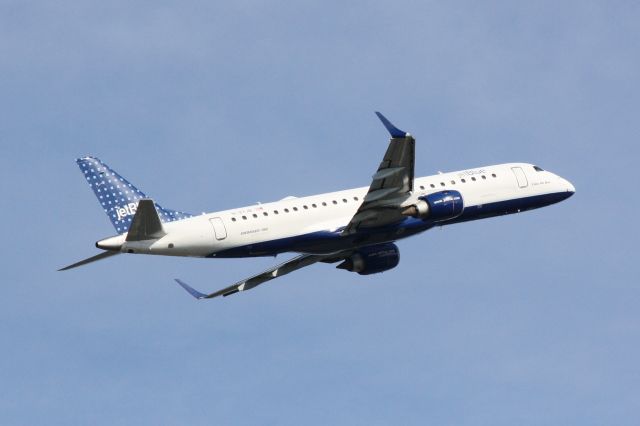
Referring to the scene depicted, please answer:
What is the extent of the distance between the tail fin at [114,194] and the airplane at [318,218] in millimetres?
53

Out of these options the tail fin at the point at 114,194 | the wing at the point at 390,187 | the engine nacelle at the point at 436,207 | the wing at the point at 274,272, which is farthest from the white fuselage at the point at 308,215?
the wing at the point at 274,272

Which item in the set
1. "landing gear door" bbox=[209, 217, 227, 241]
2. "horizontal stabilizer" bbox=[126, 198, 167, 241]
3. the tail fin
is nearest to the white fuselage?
"landing gear door" bbox=[209, 217, 227, 241]

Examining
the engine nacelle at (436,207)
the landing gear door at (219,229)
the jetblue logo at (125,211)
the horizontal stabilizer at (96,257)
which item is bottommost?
the horizontal stabilizer at (96,257)

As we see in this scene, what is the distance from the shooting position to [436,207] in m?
74.9

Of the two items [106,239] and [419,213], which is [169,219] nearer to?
[106,239]

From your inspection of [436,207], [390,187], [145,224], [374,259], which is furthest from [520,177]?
[145,224]

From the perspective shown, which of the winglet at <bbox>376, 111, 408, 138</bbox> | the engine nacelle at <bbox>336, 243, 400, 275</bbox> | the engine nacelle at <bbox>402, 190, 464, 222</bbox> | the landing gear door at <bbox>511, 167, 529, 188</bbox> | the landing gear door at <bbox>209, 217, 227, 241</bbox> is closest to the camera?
the winglet at <bbox>376, 111, 408, 138</bbox>

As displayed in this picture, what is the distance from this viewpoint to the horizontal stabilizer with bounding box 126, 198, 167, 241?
2712 inches

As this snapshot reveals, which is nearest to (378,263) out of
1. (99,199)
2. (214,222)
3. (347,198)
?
(347,198)

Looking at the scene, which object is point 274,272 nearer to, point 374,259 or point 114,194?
point 374,259

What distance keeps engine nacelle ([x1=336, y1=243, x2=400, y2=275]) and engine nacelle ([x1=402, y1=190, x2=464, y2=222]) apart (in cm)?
603

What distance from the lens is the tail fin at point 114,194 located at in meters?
73.8

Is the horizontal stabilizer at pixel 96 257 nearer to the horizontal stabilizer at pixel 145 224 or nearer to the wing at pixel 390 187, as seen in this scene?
the horizontal stabilizer at pixel 145 224

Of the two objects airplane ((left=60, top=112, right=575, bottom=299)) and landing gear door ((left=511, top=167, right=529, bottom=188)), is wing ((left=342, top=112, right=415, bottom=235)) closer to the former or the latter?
airplane ((left=60, top=112, right=575, bottom=299))
